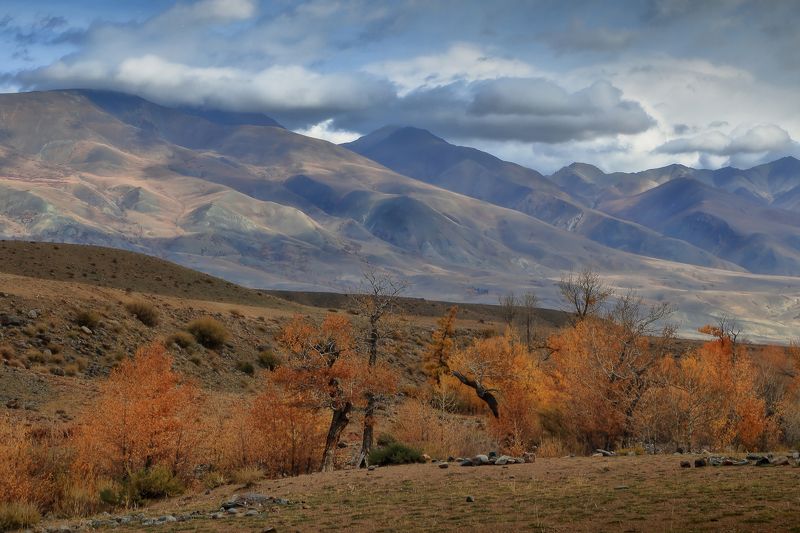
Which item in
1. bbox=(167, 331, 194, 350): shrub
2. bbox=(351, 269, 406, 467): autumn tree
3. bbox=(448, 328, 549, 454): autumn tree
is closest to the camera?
bbox=(351, 269, 406, 467): autumn tree

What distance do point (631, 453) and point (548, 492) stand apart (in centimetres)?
1069

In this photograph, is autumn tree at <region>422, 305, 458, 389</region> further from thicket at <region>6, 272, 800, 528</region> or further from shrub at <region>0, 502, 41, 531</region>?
shrub at <region>0, 502, 41, 531</region>

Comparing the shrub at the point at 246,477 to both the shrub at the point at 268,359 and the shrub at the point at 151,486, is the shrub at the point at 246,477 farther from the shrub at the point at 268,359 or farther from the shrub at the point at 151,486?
the shrub at the point at 268,359

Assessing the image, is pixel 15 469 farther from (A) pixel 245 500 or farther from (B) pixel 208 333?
(B) pixel 208 333

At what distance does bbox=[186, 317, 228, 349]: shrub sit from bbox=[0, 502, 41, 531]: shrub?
37762mm

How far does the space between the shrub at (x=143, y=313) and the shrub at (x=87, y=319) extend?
5.71 m

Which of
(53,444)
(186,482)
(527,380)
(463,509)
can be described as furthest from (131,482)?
(527,380)

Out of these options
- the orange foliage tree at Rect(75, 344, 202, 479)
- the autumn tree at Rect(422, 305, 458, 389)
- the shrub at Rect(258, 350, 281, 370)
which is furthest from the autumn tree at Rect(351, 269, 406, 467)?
the autumn tree at Rect(422, 305, 458, 389)

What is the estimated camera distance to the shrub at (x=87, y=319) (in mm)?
53522

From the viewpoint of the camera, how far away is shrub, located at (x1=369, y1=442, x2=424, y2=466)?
3080 centimetres

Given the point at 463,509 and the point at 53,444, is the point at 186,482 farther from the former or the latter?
the point at 463,509

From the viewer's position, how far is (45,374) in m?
43.7

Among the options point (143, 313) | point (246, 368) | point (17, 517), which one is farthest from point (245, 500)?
point (143, 313)

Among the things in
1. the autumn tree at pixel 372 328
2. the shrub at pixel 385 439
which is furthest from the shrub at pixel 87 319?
the shrub at pixel 385 439
